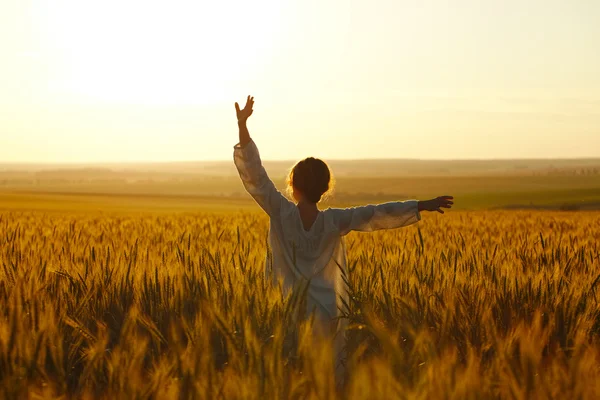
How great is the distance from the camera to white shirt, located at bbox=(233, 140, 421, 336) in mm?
3963

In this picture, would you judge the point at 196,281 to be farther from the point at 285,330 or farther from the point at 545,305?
the point at 545,305

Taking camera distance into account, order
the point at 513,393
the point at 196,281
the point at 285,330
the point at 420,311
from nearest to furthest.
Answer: the point at 513,393, the point at 285,330, the point at 420,311, the point at 196,281

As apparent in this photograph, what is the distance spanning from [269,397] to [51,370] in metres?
1.07

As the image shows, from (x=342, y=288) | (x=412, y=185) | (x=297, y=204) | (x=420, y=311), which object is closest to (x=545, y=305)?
(x=420, y=311)

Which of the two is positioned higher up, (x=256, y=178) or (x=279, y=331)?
(x=256, y=178)

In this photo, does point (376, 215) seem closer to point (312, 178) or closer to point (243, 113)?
point (312, 178)

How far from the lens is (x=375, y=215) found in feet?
13.3

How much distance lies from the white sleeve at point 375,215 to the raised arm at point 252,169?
1.01 ft

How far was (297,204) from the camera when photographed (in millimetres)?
4129

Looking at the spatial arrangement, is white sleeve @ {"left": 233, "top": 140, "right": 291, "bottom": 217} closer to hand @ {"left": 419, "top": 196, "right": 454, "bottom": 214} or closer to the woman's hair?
the woman's hair

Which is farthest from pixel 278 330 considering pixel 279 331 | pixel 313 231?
pixel 313 231

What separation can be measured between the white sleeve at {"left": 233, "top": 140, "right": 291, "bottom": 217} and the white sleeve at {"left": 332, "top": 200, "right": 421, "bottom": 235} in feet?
1.01

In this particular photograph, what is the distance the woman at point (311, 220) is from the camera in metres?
3.94

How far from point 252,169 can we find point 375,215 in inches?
28.0
